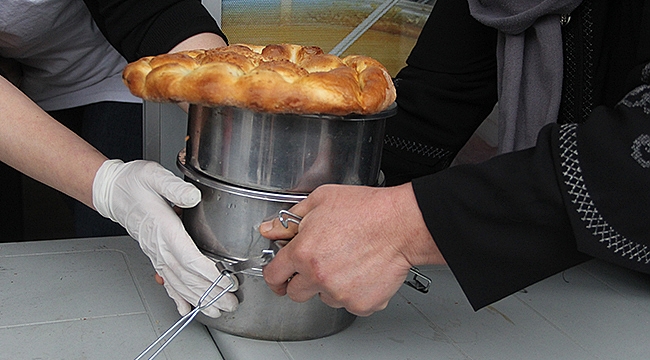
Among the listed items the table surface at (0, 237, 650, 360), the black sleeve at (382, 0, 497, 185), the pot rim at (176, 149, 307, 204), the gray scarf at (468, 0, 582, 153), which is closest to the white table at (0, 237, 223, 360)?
the table surface at (0, 237, 650, 360)

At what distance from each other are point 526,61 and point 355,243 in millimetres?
720

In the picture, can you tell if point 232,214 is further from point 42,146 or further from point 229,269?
point 42,146

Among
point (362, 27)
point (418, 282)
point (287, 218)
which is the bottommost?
point (418, 282)

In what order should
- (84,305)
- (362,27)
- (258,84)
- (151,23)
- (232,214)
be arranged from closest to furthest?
(258,84) < (232,214) < (84,305) < (151,23) < (362,27)

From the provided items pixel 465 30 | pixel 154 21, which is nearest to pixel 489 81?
pixel 465 30

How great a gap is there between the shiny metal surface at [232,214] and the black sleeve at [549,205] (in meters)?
0.19

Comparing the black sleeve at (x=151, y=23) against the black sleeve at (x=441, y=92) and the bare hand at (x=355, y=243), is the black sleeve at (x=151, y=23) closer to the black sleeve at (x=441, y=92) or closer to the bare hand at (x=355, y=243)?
the black sleeve at (x=441, y=92)

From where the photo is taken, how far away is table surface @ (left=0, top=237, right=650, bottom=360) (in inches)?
36.4

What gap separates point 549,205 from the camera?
802 mm

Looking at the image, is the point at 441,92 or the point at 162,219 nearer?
the point at 162,219

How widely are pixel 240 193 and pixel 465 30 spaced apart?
32.8 inches

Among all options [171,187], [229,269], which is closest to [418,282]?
[229,269]

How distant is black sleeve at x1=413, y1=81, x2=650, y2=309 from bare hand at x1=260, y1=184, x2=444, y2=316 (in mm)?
29

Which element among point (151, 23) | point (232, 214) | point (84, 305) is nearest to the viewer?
point (232, 214)
